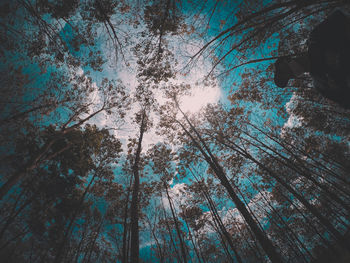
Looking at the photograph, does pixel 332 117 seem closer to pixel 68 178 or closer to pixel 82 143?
pixel 82 143

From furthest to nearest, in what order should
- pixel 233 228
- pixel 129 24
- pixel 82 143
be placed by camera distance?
pixel 233 228 < pixel 82 143 < pixel 129 24

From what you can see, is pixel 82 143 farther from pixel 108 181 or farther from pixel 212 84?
pixel 212 84

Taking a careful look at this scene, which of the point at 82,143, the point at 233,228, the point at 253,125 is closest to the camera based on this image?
the point at 253,125

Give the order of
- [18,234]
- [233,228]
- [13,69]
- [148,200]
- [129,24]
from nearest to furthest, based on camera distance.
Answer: [129,24], [13,69], [18,234], [148,200], [233,228]

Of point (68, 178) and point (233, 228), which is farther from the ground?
Result: point (68, 178)

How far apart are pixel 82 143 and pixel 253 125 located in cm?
1386

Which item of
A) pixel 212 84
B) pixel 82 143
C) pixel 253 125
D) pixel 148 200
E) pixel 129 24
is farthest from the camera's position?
pixel 148 200

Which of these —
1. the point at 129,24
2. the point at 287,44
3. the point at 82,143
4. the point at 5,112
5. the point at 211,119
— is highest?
the point at 82,143

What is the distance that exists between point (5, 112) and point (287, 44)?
1326 centimetres

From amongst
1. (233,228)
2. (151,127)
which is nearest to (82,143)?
(151,127)

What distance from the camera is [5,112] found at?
→ 5805 millimetres

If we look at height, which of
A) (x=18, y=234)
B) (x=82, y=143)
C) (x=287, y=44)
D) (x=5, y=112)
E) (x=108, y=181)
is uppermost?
Result: (x=82, y=143)

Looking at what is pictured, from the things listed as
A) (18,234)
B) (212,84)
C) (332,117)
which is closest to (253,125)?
(332,117)

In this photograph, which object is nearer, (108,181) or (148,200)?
(108,181)
